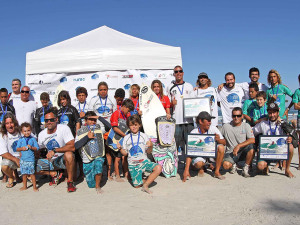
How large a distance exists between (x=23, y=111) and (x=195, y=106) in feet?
10.7

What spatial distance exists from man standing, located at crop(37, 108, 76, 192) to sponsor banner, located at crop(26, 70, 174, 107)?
8.41ft

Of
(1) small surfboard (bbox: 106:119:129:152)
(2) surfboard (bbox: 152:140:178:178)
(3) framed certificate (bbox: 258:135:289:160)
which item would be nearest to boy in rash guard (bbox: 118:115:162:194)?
(1) small surfboard (bbox: 106:119:129:152)

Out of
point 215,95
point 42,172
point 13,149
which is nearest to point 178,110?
point 215,95

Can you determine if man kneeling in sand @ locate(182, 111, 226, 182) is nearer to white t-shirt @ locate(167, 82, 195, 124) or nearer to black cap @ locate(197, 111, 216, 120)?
black cap @ locate(197, 111, 216, 120)

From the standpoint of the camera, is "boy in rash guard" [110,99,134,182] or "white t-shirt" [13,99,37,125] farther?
"white t-shirt" [13,99,37,125]

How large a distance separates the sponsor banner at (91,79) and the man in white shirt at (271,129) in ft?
8.91

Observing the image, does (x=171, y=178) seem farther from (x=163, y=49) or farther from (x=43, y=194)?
(x=163, y=49)

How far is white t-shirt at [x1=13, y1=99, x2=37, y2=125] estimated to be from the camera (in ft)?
16.8

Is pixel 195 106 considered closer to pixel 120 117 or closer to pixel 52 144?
pixel 120 117

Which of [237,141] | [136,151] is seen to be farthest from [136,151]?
[237,141]

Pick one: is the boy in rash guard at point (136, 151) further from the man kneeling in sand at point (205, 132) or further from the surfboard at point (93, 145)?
the man kneeling in sand at point (205, 132)

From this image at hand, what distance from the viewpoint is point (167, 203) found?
132 inches

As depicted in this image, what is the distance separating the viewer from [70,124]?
15.2ft

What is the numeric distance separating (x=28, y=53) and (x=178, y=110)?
4126mm
